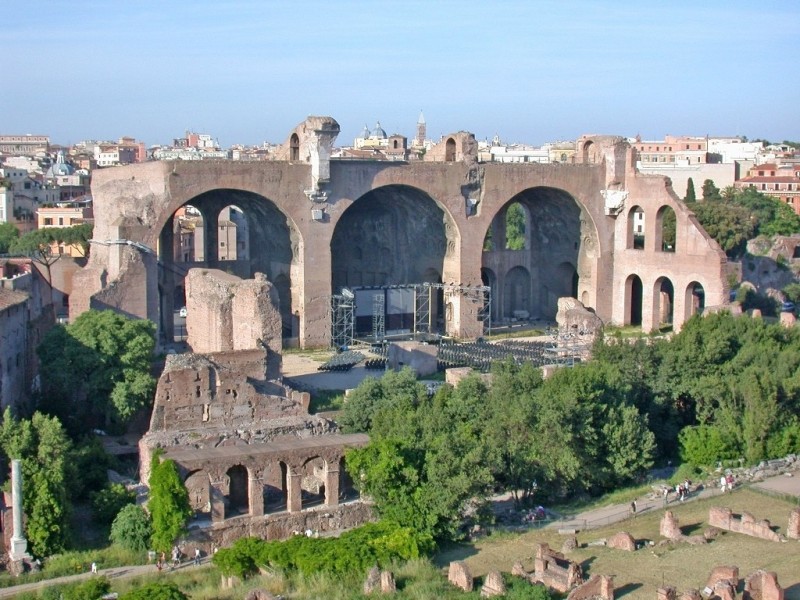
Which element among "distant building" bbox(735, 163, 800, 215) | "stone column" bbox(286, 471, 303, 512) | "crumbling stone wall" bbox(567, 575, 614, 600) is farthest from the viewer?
"distant building" bbox(735, 163, 800, 215)

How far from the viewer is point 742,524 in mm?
21641

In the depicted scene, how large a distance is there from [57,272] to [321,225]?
1000 cm

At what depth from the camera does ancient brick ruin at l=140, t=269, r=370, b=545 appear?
21828mm

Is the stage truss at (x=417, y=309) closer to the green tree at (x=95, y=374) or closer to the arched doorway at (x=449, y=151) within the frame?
the arched doorway at (x=449, y=151)

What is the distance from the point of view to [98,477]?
23.4 meters

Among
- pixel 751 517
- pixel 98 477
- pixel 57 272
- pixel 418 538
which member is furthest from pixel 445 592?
pixel 57 272

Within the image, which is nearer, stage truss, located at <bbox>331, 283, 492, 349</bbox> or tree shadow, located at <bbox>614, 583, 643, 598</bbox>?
tree shadow, located at <bbox>614, 583, 643, 598</bbox>

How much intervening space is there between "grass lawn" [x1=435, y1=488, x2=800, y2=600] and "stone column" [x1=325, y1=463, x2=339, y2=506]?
104 inches

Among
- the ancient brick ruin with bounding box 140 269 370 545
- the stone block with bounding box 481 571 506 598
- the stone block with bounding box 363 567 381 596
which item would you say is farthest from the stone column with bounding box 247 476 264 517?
the stone block with bounding box 481 571 506 598

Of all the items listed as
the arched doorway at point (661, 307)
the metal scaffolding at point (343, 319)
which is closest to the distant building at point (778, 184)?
the arched doorway at point (661, 307)

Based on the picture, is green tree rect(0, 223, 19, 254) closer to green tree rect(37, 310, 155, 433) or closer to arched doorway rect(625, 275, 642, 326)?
green tree rect(37, 310, 155, 433)

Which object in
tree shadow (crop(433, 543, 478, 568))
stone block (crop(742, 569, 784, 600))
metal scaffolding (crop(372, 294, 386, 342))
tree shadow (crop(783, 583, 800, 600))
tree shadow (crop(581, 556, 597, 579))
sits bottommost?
tree shadow (crop(433, 543, 478, 568))

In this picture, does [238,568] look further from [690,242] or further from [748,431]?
[690,242]

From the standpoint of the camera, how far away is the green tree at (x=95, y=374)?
88.9ft
